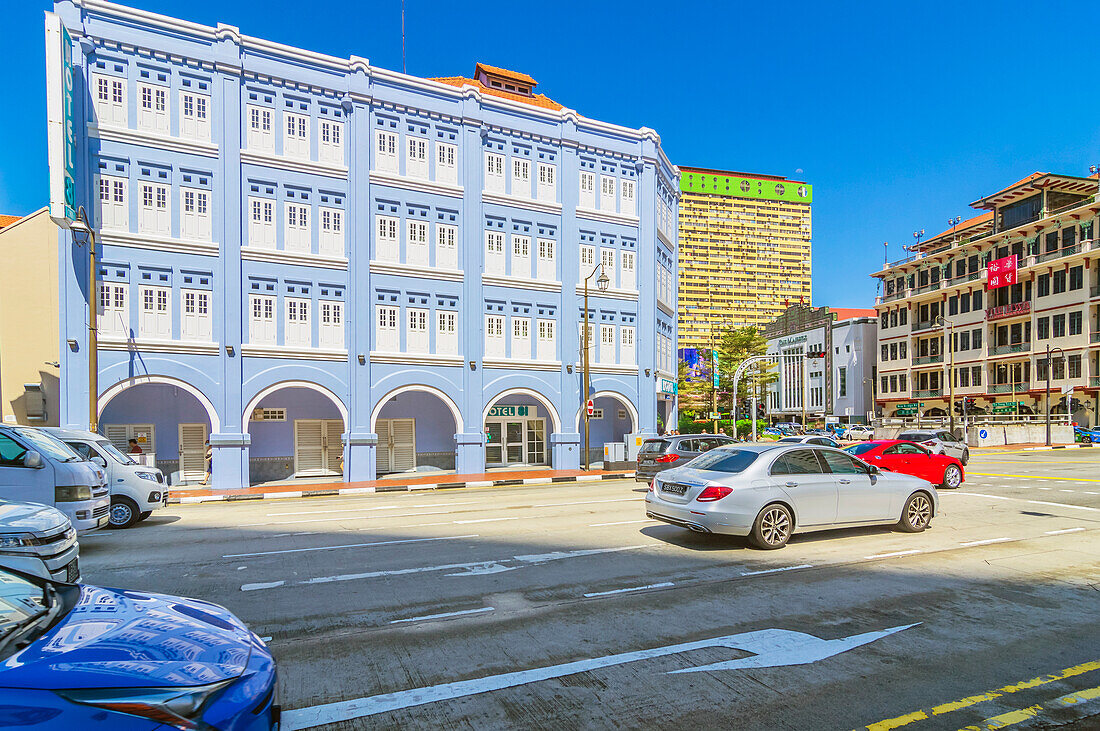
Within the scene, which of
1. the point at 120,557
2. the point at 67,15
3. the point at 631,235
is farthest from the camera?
the point at 631,235

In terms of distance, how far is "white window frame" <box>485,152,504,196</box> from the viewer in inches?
1075

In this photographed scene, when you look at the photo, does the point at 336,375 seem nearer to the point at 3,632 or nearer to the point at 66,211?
the point at 66,211

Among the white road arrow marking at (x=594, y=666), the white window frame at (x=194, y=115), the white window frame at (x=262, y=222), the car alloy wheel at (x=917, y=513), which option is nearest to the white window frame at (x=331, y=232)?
the white window frame at (x=262, y=222)

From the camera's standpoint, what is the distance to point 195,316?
73.1 ft

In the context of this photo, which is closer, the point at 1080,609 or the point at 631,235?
the point at 1080,609

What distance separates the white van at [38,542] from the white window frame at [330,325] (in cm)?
1748

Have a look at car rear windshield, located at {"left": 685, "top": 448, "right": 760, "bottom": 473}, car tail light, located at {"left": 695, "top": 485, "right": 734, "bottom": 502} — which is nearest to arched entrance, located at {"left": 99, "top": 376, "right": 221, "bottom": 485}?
car rear windshield, located at {"left": 685, "top": 448, "right": 760, "bottom": 473}

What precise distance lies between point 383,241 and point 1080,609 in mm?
23684

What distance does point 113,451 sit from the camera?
1266cm

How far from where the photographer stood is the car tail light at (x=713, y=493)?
9.05 meters

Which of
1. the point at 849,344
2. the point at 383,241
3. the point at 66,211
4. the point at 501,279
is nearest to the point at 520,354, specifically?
the point at 501,279

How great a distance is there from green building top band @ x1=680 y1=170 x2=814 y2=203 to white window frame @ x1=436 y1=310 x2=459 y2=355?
117249 millimetres

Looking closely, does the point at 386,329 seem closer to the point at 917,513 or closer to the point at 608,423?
the point at 608,423

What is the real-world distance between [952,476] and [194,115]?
27.4 metres
